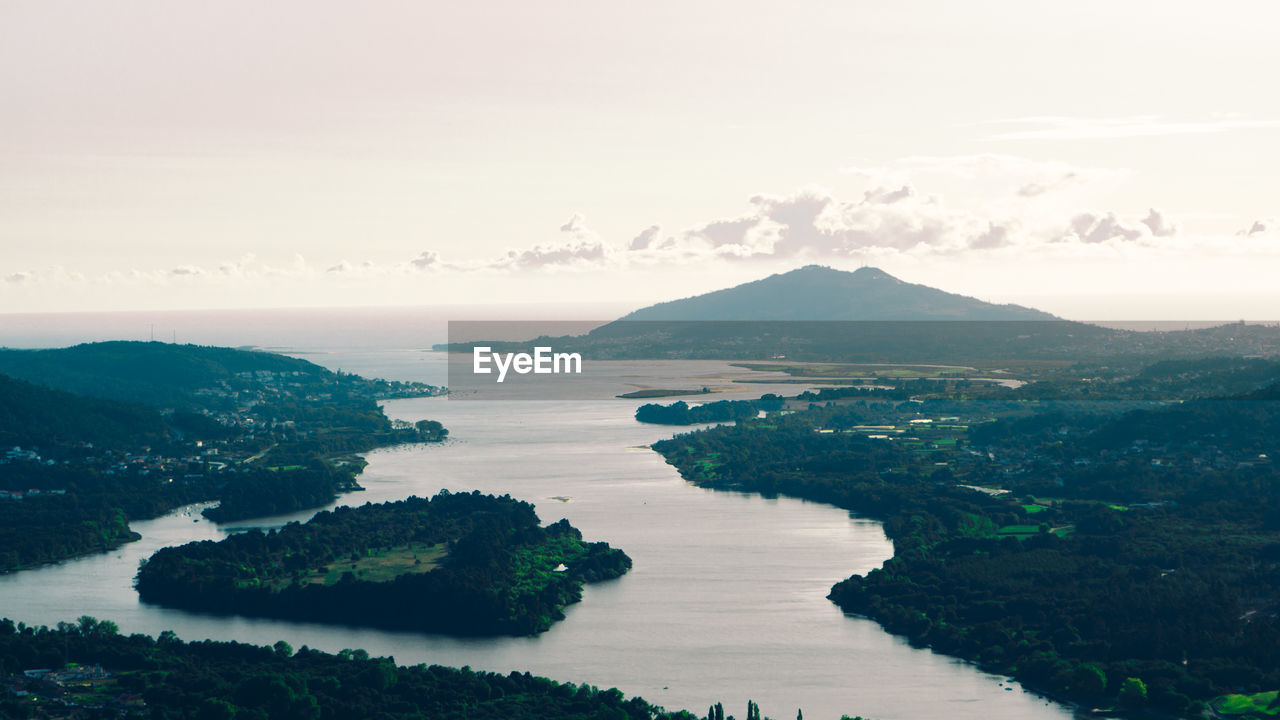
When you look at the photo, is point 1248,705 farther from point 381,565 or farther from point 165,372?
point 165,372

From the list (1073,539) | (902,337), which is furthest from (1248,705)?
(902,337)

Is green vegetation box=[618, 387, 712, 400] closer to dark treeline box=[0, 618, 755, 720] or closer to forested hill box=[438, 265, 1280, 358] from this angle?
forested hill box=[438, 265, 1280, 358]

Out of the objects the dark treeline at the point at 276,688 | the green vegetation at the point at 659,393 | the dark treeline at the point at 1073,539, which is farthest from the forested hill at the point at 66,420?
the green vegetation at the point at 659,393

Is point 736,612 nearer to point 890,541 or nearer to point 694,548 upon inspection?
point 694,548

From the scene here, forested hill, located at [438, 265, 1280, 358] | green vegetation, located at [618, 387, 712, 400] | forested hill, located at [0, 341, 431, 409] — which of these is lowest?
green vegetation, located at [618, 387, 712, 400]

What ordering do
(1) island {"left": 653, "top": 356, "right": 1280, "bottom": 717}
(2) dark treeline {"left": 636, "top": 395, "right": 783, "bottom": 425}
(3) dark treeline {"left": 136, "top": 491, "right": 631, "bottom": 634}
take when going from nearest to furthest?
(1) island {"left": 653, "top": 356, "right": 1280, "bottom": 717}, (3) dark treeline {"left": 136, "top": 491, "right": 631, "bottom": 634}, (2) dark treeline {"left": 636, "top": 395, "right": 783, "bottom": 425}

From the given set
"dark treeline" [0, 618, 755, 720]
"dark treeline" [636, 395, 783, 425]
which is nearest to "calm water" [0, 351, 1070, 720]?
"dark treeline" [0, 618, 755, 720]
